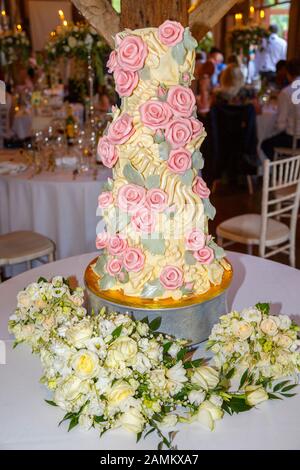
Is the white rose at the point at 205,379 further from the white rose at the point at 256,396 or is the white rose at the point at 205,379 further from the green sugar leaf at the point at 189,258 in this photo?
the green sugar leaf at the point at 189,258

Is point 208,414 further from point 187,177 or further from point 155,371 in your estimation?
point 187,177

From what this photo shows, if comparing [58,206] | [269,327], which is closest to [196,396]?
[269,327]

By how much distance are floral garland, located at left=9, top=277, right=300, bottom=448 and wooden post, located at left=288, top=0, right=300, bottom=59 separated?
11108 mm

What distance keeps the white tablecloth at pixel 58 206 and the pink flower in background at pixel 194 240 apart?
2.06m

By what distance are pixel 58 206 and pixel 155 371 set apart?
8.02ft

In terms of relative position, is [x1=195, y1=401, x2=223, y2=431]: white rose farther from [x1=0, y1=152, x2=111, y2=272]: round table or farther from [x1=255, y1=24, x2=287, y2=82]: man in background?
[x1=255, y1=24, x2=287, y2=82]: man in background

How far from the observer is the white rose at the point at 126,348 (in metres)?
1.31

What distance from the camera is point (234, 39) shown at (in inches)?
348

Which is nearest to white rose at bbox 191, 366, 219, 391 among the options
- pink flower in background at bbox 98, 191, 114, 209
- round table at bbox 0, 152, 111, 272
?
pink flower in background at bbox 98, 191, 114, 209

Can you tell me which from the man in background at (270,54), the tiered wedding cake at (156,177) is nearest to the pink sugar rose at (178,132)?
the tiered wedding cake at (156,177)

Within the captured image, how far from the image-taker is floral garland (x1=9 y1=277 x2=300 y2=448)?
1296 mm

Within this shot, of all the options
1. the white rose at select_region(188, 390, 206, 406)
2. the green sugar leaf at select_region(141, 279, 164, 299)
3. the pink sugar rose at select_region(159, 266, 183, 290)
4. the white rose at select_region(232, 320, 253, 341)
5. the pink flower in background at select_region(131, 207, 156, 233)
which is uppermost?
the pink flower in background at select_region(131, 207, 156, 233)

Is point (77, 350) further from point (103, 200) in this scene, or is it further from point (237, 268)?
point (237, 268)

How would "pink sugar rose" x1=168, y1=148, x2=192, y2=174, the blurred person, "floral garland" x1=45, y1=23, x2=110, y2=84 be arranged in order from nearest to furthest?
"pink sugar rose" x1=168, y1=148, x2=192, y2=174 < "floral garland" x1=45, y1=23, x2=110, y2=84 < the blurred person
